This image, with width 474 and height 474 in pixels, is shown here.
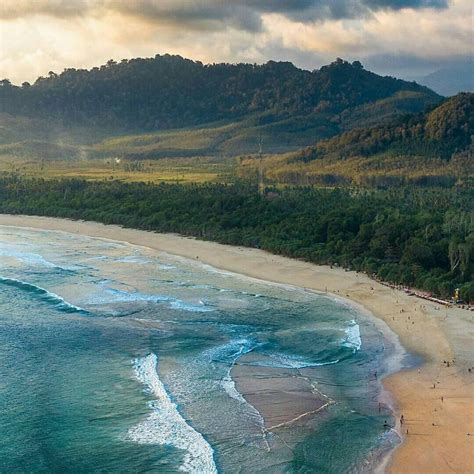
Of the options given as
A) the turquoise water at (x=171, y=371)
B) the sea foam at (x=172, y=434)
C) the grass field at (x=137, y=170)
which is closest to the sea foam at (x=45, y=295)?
the turquoise water at (x=171, y=371)

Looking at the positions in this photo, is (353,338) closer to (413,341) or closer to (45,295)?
(413,341)

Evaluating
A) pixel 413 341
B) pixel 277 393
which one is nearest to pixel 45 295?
pixel 277 393

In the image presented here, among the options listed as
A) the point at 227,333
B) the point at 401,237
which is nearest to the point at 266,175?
the point at 401,237

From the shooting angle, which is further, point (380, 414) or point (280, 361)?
point (280, 361)

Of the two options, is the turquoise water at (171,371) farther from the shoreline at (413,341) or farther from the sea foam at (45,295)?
the shoreline at (413,341)

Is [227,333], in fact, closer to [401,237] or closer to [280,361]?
[280,361]

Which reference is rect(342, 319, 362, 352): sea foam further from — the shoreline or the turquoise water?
the shoreline
